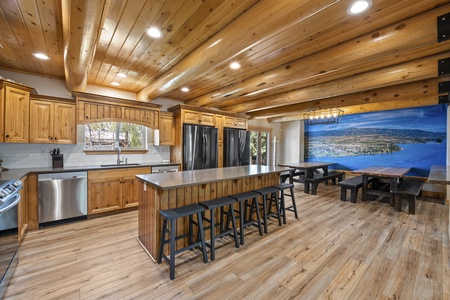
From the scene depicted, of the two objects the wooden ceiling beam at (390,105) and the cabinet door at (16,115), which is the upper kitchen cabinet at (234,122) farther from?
the cabinet door at (16,115)

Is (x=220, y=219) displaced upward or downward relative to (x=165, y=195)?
downward

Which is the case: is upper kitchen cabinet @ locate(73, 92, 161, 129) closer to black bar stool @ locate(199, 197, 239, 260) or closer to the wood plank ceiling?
the wood plank ceiling

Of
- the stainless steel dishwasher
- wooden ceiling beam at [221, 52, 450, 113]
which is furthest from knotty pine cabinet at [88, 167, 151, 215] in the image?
wooden ceiling beam at [221, 52, 450, 113]

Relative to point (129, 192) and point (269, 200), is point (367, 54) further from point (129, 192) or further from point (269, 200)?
point (129, 192)

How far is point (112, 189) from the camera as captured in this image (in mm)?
3750

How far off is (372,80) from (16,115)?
19.1 feet

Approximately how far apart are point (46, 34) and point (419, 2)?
390 centimetres

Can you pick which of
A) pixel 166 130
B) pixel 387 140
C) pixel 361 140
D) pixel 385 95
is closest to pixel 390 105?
pixel 387 140

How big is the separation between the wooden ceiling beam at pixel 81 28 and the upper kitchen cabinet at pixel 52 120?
1055mm

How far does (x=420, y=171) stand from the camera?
5.78 metres

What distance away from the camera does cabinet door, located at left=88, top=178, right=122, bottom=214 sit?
11.6 ft

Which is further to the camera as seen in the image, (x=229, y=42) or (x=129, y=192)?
(x=129, y=192)

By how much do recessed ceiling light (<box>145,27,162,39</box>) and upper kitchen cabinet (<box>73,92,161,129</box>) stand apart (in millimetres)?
2174

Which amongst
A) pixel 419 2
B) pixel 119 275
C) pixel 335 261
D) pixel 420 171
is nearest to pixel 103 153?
pixel 119 275
